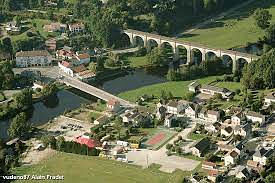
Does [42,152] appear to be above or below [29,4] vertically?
below

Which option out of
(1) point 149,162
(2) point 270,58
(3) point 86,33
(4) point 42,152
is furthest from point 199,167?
(3) point 86,33

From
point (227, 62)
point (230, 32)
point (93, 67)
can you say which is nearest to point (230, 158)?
point (227, 62)

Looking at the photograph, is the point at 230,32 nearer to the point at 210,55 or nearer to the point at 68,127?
the point at 210,55

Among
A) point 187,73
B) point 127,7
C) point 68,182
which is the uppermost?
point 127,7

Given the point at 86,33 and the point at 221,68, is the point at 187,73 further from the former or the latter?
the point at 86,33

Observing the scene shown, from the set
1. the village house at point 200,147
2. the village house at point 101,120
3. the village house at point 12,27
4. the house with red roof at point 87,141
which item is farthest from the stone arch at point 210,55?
the village house at point 12,27

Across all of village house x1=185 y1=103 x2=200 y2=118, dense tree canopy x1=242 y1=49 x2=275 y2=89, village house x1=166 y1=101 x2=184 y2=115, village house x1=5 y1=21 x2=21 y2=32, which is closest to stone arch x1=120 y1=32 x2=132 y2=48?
village house x1=5 y1=21 x2=21 y2=32

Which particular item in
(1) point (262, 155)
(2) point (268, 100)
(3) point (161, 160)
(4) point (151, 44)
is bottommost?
(3) point (161, 160)
